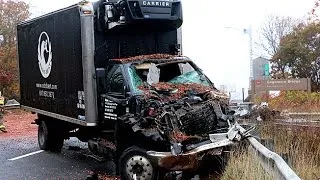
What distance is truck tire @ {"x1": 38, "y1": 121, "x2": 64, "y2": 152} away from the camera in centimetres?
1166

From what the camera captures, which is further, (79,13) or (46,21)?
(46,21)

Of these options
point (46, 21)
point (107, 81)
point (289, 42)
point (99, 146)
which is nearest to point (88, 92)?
point (107, 81)

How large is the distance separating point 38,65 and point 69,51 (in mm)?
2310

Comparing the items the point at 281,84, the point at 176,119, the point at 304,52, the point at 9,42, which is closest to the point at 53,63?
the point at 176,119

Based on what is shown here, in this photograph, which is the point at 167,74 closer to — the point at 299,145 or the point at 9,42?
the point at 299,145

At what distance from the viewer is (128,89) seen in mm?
8102

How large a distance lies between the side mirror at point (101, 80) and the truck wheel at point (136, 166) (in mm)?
1634

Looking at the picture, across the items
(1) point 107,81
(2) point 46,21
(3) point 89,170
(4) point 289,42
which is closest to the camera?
(1) point 107,81

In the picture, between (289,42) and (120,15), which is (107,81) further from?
(289,42)

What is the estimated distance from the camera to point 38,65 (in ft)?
38.0

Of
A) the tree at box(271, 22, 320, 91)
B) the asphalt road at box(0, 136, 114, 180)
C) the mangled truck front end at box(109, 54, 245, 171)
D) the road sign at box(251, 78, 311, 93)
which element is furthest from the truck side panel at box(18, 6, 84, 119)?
the tree at box(271, 22, 320, 91)

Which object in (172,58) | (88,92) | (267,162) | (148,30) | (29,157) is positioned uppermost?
(148,30)

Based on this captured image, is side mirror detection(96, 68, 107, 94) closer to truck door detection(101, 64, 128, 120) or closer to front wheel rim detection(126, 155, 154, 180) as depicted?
truck door detection(101, 64, 128, 120)

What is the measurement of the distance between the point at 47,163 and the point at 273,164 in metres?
6.31
